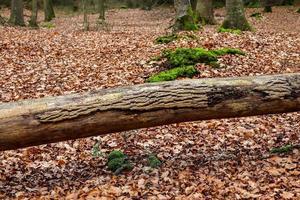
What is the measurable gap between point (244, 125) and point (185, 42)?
537 cm

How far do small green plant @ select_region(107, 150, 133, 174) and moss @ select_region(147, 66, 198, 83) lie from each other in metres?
3.34

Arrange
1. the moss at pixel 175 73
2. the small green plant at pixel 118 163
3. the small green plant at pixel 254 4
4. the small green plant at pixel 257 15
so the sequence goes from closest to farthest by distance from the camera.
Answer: the small green plant at pixel 118 163
the moss at pixel 175 73
the small green plant at pixel 257 15
the small green plant at pixel 254 4

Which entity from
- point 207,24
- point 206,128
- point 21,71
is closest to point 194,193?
point 206,128

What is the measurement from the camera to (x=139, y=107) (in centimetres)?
575

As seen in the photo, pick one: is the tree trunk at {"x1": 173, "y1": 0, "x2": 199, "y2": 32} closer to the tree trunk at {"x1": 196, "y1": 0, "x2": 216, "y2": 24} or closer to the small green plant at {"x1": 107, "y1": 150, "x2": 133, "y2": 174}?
the tree trunk at {"x1": 196, "y1": 0, "x2": 216, "y2": 24}

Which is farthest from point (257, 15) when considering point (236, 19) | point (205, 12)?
point (236, 19)

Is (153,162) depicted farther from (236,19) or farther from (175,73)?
(236,19)

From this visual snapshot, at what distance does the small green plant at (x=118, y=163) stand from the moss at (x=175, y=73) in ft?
11.0

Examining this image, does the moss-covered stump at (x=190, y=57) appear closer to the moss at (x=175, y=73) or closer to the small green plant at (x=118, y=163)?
the moss at (x=175, y=73)

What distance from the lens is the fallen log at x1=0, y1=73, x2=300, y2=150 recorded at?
5.45 meters

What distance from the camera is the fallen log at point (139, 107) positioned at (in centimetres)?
545

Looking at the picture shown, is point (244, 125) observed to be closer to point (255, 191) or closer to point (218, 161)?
point (218, 161)

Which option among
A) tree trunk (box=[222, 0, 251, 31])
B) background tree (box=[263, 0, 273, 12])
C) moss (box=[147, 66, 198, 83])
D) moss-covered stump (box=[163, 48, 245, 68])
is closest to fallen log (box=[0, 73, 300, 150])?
moss (box=[147, 66, 198, 83])

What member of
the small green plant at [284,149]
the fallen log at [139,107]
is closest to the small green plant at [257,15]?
the fallen log at [139,107]
